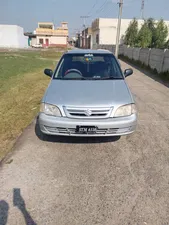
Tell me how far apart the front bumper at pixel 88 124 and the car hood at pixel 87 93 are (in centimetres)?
25

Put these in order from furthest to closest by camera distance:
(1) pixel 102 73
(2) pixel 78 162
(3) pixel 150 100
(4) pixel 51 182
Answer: (3) pixel 150 100
(1) pixel 102 73
(2) pixel 78 162
(4) pixel 51 182

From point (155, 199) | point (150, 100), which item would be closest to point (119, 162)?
point (155, 199)

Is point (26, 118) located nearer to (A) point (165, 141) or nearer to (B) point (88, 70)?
(B) point (88, 70)

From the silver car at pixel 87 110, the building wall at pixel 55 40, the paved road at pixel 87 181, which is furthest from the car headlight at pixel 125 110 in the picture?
the building wall at pixel 55 40

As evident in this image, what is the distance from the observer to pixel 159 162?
3.35 meters

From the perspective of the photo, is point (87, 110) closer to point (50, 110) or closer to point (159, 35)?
point (50, 110)

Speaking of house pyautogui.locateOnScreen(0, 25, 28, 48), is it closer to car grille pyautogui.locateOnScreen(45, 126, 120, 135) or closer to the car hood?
the car hood

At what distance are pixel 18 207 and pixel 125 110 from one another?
2.09 m

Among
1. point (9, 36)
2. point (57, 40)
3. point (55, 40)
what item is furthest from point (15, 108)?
point (55, 40)

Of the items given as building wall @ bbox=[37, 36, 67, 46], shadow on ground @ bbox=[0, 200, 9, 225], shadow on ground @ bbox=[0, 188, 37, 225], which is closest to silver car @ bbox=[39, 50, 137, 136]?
shadow on ground @ bbox=[0, 188, 37, 225]

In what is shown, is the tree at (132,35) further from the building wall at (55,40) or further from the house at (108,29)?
the building wall at (55,40)

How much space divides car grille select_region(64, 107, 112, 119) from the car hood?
0.26 feet

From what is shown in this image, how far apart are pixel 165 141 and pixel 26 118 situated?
324cm

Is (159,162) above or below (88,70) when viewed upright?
below
